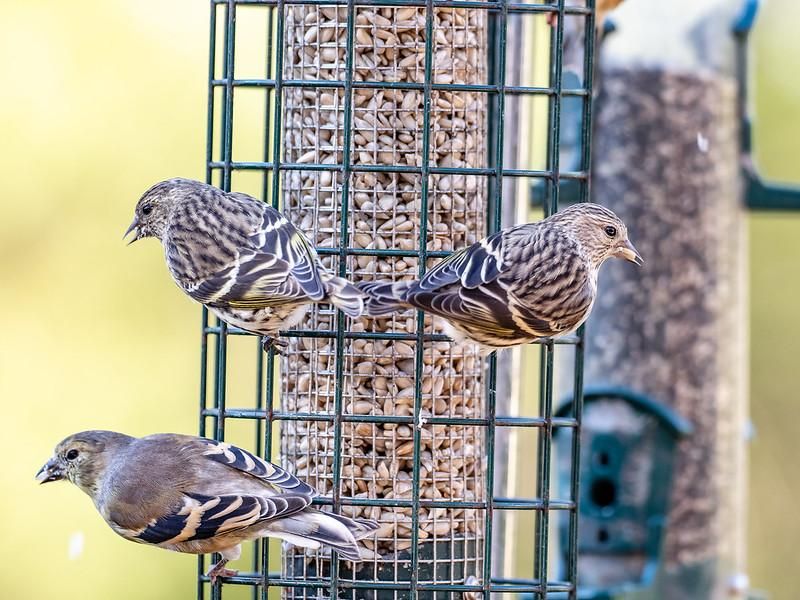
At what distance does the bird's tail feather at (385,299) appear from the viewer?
7.10 metres

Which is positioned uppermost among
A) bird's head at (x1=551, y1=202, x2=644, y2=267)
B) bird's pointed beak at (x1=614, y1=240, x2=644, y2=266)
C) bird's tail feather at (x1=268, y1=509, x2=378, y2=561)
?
bird's head at (x1=551, y1=202, x2=644, y2=267)

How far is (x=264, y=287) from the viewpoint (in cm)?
702

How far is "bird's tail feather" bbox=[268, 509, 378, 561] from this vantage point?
7270mm

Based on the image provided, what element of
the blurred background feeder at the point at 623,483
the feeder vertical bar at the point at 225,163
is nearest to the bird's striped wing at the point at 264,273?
the feeder vertical bar at the point at 225,163

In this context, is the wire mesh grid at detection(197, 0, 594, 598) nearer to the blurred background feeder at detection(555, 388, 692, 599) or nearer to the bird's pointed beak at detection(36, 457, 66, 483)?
the bird's pointed beak at detection(36, 457, 66, 483)

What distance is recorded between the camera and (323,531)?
7.29 m

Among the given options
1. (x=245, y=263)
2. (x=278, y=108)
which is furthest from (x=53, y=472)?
(x=278, y=108)

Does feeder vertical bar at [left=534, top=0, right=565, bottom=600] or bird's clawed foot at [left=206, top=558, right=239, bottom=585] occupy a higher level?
feeder vertical bar at [left=534, top=0, right=565, bottom=600]

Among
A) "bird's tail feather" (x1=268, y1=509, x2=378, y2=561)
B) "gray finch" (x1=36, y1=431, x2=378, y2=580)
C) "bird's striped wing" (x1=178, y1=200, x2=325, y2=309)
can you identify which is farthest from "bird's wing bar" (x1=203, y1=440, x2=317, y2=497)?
"bird's striped wing" (x1=178, y1=200, x2=325, y2=309)

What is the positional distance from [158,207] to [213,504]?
4.69 feet

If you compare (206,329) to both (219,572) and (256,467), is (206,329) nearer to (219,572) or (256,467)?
(256,467)

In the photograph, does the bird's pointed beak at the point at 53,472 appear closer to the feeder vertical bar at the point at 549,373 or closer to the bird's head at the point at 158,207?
the bird's head at the point at 158,207

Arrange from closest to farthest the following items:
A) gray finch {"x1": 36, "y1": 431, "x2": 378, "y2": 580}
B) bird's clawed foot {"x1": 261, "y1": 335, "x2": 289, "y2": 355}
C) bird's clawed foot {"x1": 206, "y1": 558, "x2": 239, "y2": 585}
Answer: gray finch {"x1": 36, "y1": 431, "x2": 378, "y2": 580} < bird's clawed foot {"x1": 261, "y1": 335, "x2": 289, "y2": 355} < bird's clawed foot {"x1": 206, "y1": 558, "x2": 239, "y2": 585}

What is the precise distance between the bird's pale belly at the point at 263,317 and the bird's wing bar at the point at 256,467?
56 centimetres
